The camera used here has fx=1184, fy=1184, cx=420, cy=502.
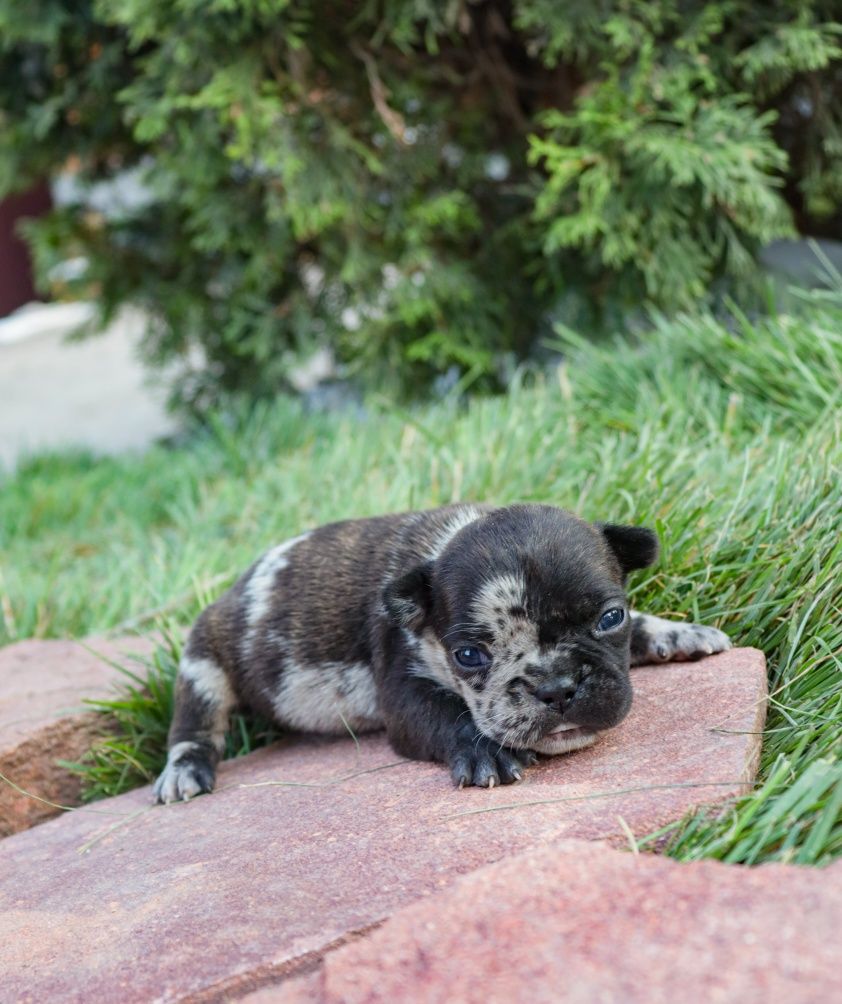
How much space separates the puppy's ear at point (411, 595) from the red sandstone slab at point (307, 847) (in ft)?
1.47

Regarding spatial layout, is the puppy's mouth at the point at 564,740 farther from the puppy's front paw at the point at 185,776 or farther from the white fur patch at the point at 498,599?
the puppy's front paw at the point at 185,776

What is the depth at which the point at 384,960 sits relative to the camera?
2262 mm

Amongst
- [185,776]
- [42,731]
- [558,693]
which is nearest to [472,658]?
[558,693]

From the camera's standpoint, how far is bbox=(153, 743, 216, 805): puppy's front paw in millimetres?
3861

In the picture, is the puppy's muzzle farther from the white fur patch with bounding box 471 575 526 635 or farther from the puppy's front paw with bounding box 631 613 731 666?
the puppy's front paw with bounding box 631 613 731 666

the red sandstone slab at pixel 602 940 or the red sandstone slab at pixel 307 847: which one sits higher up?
the red sandstone slab at pixel 602 940

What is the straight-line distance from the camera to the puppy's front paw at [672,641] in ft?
12.3

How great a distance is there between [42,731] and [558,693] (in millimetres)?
2059

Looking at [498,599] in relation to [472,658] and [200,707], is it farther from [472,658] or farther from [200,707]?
[200,707]

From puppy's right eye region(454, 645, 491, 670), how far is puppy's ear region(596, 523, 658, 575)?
1.85 ft

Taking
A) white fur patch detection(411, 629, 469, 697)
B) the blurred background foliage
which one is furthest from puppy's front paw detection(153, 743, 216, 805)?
the blurred background foliage

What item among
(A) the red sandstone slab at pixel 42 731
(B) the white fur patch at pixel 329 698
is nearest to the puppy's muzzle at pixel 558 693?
(B) the white fur patch at pixel 329 698

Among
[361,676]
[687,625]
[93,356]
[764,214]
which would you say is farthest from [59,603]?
[93,356]

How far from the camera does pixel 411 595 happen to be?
3.53 meters
